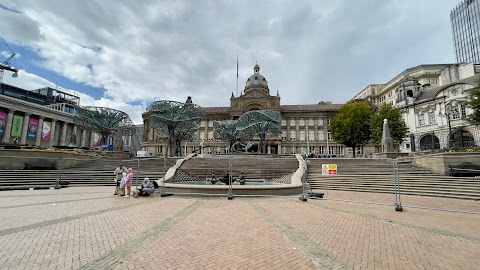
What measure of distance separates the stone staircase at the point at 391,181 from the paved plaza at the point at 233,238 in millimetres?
6472

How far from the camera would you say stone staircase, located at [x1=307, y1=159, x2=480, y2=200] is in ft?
48.6

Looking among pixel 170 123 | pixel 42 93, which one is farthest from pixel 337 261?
pixel 42 93

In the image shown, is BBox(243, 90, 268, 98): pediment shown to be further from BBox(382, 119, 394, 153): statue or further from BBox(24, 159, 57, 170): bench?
BBox(24, 159, 57, 170): bench

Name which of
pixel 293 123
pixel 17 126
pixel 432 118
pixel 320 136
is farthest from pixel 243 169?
pixel 17 126

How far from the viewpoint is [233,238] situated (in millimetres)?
6156

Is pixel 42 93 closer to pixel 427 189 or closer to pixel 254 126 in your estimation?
pixel 254 126

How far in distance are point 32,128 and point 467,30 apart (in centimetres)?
14351

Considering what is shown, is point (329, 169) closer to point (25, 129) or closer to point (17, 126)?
point (17, 126)

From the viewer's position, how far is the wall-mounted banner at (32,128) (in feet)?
209

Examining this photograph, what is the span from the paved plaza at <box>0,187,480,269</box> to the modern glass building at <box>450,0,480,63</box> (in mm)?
104844

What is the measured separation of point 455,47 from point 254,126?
95782 millimetres

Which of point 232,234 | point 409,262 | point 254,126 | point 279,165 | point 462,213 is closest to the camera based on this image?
point 409,262

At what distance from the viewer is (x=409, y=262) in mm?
4711

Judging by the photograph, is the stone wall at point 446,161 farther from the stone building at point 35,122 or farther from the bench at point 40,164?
the stone building at point 35,122
